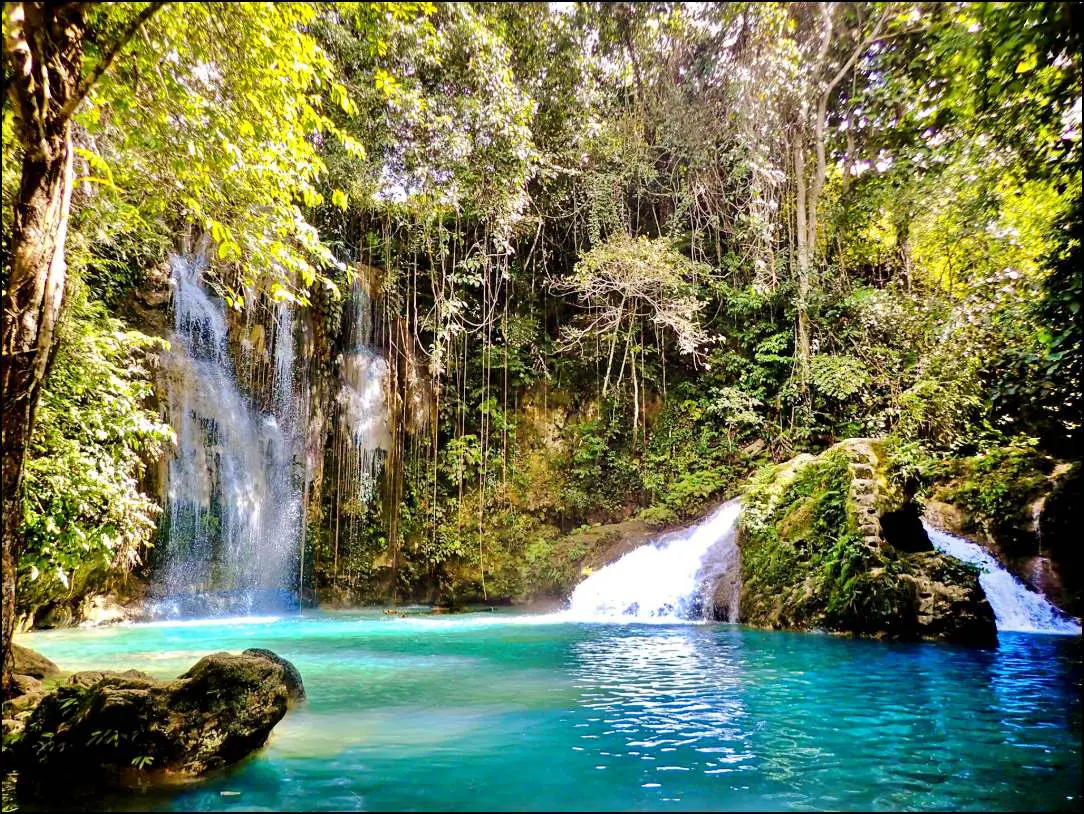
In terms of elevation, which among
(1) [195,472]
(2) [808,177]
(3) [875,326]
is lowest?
(1) [195,472]

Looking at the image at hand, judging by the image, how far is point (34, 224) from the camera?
357 cm

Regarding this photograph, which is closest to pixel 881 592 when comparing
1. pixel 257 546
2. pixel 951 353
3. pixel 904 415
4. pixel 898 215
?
pixel 951 353

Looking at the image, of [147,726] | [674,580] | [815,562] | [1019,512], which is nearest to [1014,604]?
[1019,512]

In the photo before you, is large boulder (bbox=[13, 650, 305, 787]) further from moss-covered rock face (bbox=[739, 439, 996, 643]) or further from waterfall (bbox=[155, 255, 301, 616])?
waterfall (bbox=[155, 255, 301, 616])

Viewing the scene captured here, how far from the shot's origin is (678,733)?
4.04 metres

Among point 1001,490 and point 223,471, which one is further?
point 223,471

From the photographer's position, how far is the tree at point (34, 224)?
344 cm

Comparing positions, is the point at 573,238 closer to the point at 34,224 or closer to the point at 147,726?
the point at 34,224

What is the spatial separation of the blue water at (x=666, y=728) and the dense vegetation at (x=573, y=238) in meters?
2.13

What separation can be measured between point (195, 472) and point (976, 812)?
12381mm

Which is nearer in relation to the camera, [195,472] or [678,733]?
[678,733]

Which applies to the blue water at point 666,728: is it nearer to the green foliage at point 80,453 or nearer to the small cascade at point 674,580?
the green foliage at point 80,453

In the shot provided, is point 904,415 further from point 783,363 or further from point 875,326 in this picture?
point 783,363

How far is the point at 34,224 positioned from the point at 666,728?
455cm
